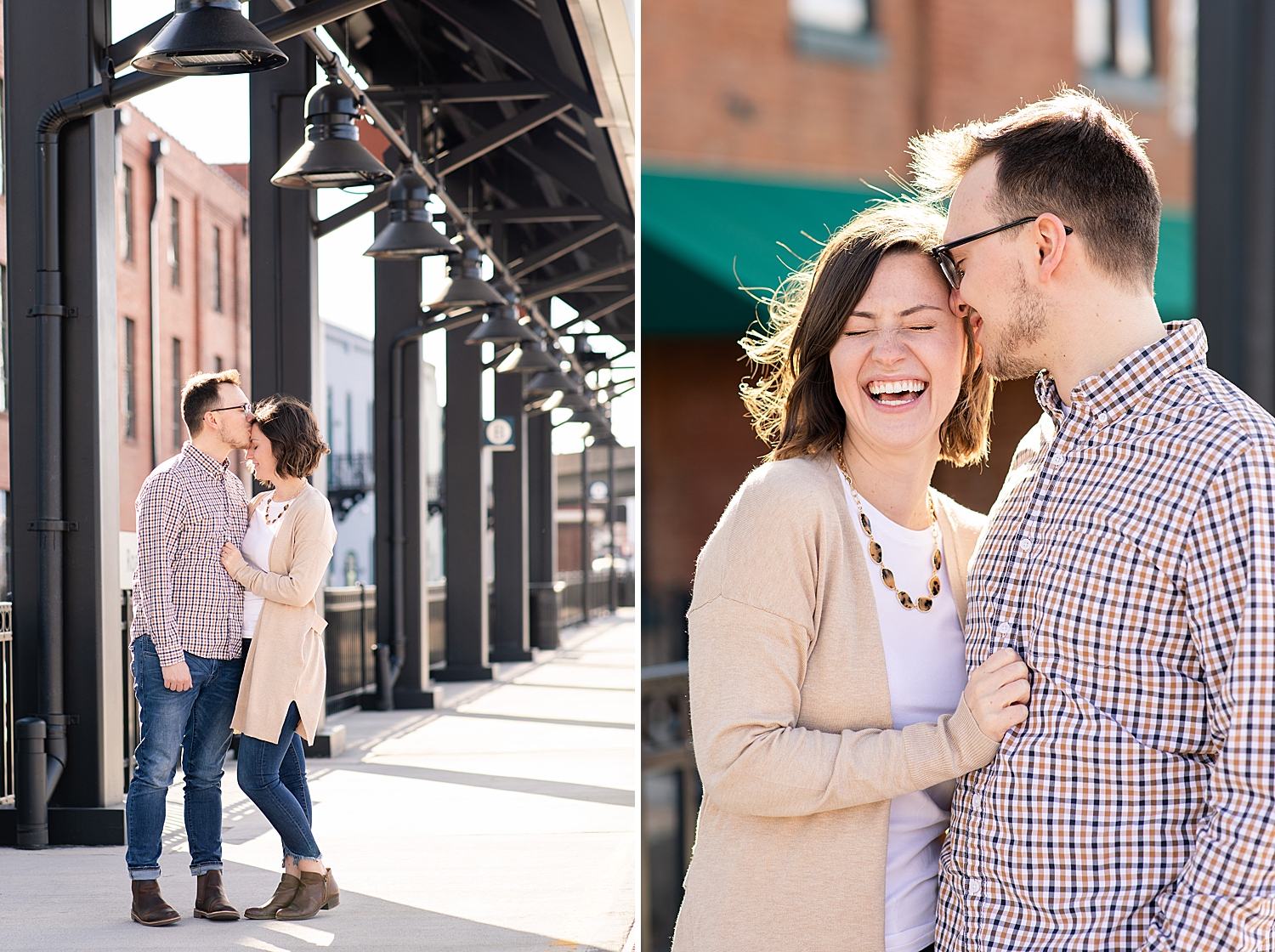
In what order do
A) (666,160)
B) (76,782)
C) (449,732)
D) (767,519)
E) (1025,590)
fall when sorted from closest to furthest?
(1025,590) < (767,519) < (666,160) < (76,782) < (449,732)

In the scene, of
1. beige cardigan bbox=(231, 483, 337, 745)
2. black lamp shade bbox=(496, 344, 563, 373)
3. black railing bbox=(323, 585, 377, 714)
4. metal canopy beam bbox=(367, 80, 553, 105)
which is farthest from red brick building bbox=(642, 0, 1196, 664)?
black lamp shade bbox=(496, 344, 563, 373)

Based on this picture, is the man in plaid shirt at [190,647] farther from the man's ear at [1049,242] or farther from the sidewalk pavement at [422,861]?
the man's ear at [1049,242]

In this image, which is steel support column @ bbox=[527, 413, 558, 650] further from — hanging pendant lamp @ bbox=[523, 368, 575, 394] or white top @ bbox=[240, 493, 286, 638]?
white top @ bbox=[240, 493, 286, 638]

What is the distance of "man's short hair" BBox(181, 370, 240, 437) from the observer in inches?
216

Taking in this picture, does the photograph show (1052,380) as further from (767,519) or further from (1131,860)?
(1131,860)

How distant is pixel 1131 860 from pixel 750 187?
161 inches

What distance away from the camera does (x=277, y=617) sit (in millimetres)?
5316

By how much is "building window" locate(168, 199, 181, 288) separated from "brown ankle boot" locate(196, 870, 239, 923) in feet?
107

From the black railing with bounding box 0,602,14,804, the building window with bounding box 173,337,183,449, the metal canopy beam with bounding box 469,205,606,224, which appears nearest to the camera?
the black railing with bounding box 0,602,14,804

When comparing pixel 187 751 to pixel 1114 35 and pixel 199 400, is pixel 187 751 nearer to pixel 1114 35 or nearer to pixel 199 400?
pixel 199 400

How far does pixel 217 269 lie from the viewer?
3862 cm

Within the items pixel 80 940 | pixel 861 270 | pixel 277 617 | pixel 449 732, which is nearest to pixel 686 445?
pixel 277 617

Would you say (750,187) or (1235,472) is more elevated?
(750,187)

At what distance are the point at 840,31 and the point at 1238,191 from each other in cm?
443
